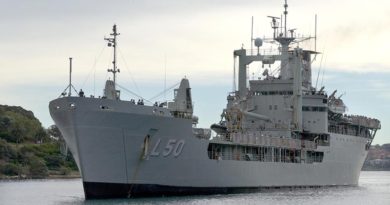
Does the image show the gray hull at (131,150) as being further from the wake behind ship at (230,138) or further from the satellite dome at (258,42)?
the satellite dome at (258,42)

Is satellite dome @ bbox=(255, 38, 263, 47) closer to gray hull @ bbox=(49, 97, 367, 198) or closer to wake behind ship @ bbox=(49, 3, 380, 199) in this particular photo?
wake behind ship @ bbox=(49, 3, 380, 199)

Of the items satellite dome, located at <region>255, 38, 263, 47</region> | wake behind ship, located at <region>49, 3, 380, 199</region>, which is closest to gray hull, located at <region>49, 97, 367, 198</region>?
wake behind ship, located at <region>49, 3, 380, 199</region>

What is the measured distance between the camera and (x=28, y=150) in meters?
112

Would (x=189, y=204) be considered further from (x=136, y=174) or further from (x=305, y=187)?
(x=305, y=187)

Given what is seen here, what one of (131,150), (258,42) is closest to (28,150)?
(258,42)

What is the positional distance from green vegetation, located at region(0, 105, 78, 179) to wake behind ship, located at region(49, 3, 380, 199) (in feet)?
141

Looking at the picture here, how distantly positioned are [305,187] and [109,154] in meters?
21.5

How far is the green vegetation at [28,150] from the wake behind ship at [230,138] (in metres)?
42.9

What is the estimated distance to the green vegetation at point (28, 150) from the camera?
348 ft

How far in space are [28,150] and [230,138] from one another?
62.9 metres

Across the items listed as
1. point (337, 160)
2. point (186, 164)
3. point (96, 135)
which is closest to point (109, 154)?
point (96, 135)

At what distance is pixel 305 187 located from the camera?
6278 cm

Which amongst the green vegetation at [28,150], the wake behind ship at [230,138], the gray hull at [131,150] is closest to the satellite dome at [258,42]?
the wake behind ship at [230,138]

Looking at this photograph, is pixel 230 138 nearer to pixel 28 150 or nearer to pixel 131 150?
pixel 131 150
